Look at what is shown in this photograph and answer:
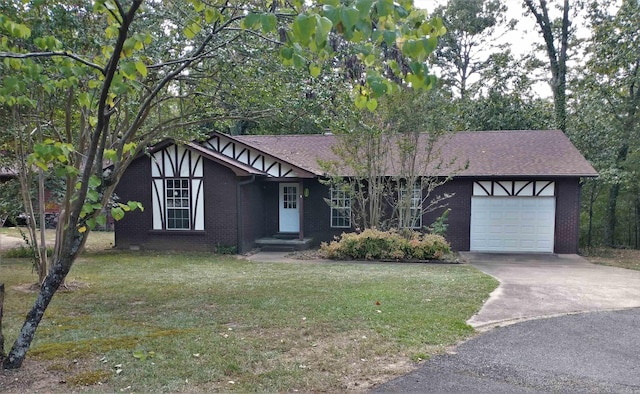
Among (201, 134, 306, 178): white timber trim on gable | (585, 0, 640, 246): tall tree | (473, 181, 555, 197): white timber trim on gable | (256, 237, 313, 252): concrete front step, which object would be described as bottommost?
(256, 237, 313, 252): concrete front step

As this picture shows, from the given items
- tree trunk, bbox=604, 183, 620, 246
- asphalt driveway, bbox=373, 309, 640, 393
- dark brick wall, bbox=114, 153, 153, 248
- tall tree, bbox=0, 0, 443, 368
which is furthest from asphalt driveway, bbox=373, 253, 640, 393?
dark brick wall, bbox=114, 153, 153, 248

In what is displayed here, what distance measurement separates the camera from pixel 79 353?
473cm

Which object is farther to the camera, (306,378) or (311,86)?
(311,86)

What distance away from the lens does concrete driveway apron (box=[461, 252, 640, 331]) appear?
6.79m

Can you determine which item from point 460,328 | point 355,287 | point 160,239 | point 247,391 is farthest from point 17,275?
point 460,328

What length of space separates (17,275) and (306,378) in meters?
9.05

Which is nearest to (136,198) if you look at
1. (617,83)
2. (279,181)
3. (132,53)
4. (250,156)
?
(250,156)

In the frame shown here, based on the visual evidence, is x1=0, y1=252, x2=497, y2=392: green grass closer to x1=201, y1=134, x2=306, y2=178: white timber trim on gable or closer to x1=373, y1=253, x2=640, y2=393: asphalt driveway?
x1=373, y1=253, x2=640, y2=393: asphalt driveway

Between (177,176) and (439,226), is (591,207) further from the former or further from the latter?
(177,176)

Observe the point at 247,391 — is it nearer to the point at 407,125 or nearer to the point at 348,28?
the point at 348,28

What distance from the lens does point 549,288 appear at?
8727mm

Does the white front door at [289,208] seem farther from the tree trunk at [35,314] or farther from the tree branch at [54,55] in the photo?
the tree branch at [54,55]

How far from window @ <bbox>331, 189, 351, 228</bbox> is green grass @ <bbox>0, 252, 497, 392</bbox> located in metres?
5.42

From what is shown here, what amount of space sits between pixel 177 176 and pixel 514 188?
11.2 metres
